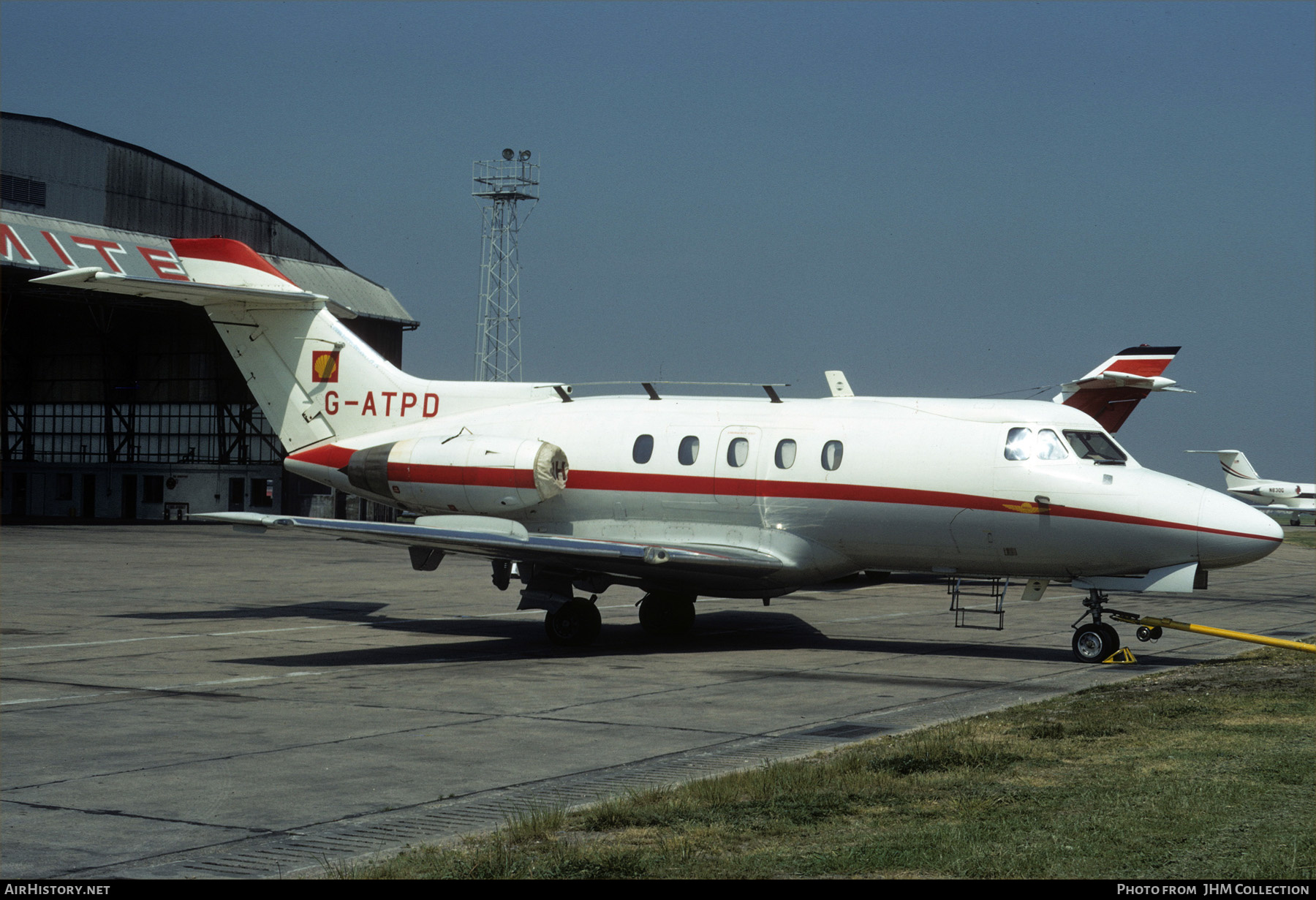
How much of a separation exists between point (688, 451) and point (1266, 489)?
9541 cm

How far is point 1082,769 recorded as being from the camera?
9734 millimetres

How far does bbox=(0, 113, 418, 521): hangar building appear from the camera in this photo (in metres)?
48.8

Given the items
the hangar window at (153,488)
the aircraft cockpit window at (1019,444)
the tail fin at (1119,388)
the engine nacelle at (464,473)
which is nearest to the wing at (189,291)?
the engine nacelle at (464,473)

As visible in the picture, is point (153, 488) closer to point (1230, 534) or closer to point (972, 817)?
point (1230, 534)

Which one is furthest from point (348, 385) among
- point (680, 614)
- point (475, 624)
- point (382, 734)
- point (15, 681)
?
point (382, 734)

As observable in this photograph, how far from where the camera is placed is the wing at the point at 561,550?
16.8 meters

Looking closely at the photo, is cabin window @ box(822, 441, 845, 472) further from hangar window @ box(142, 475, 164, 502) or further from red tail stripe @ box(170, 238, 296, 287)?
hangar window @ box(142, 475, 164, 502)

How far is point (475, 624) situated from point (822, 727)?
10717mm

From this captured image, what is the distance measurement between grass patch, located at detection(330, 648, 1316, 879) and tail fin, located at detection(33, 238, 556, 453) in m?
12.6

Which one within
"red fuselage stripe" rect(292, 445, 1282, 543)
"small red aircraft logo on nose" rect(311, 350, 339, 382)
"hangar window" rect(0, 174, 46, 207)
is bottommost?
"red fuselage stripe" rect(292, 445, 1282, 543)

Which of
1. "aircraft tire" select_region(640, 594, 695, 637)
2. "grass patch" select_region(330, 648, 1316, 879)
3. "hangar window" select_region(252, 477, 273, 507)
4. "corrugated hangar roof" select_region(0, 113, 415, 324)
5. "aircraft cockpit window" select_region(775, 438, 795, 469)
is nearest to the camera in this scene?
"grass patch" select_region(330, 648, 1316, 879)

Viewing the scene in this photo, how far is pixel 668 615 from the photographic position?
2020cm

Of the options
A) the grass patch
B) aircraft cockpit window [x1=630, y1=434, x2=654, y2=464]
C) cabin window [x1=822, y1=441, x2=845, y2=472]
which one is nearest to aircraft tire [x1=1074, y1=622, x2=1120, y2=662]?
cabin window [x1=822, y1=441, x2=845, y2=472]

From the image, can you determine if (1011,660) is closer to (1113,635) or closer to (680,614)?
(1113,635)
